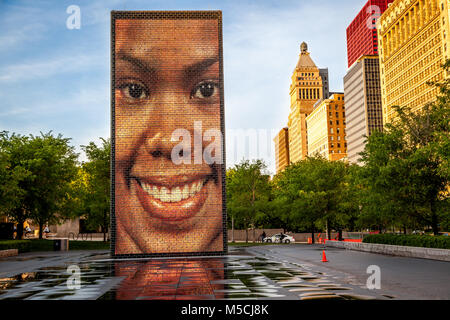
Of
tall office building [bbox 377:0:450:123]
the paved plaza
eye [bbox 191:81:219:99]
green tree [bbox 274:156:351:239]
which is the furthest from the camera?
tall office building [bbox 377:0:450:123]

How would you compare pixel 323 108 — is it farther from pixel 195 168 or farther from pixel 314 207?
pixel 195 168

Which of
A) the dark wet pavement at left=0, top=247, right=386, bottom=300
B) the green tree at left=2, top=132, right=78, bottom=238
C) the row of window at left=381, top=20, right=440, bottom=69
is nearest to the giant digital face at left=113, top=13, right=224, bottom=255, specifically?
the dark wet pavement at left=0, top=247, right=386, bottom=300

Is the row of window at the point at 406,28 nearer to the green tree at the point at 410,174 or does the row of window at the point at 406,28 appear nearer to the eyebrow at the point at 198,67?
→ the green tree at the point at 410,174

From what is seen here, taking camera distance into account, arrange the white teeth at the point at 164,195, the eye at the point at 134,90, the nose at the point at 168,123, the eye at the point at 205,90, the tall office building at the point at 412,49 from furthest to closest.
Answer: the tall office building at the point at 412,49 < the eye at the point at 205,90 < the eye at the point at 134,90 < the nose at the point at 168,123 < the white teeth at the point at 164,195

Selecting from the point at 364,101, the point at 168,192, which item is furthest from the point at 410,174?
the point at 364,101

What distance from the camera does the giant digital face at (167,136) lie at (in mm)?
26953

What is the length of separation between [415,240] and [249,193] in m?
28.8

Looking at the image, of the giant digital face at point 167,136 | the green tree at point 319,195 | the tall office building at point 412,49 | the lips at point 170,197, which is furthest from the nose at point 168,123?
the tall office building at point 412,49

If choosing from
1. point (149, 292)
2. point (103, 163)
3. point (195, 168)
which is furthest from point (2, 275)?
point (103, 163)

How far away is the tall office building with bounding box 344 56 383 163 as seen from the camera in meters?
148

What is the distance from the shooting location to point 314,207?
155 ft

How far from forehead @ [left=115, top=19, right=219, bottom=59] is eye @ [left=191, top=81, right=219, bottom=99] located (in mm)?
1946

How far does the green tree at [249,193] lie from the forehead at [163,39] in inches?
1020

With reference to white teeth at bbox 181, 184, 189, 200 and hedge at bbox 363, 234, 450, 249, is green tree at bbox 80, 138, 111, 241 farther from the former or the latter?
hedge at bbox 363, 234, 450, 249
